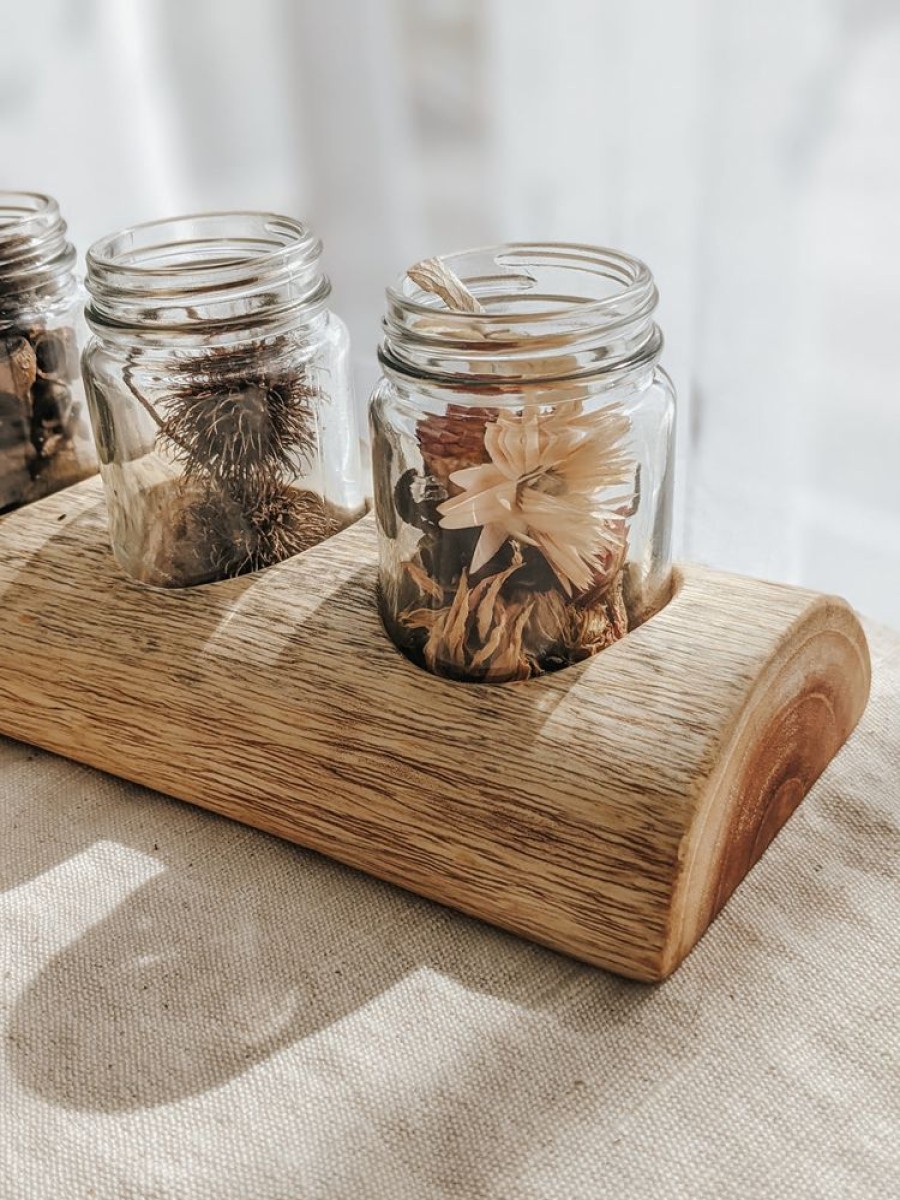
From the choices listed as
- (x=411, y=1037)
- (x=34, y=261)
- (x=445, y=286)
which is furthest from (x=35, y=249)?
(x=411, y=1037)

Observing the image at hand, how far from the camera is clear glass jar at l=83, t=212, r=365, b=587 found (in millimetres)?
611

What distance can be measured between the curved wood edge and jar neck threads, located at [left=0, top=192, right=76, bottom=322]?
457 mm

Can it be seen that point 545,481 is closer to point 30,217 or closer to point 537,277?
point 537,277

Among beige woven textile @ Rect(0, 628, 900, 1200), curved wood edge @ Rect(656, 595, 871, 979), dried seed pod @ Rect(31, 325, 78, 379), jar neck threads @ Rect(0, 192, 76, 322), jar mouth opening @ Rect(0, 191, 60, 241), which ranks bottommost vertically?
beige woven textile @ Rect(0, 628, 900, 1200)

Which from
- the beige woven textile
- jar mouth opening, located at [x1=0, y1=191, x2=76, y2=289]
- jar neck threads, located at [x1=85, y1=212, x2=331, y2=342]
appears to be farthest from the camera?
jar mouth opening, located at [x1=0, y1=191, x2=76, y2=289]

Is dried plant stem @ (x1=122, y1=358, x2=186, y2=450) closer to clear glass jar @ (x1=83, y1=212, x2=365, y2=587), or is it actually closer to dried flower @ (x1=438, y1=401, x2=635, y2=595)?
clear glass jar @ (x1=83, y1=212, x2=365, y2=587)

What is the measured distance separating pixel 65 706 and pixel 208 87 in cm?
64

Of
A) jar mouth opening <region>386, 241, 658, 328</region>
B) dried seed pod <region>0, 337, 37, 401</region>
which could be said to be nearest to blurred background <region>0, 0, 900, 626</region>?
jar mouth opening <region>386, 241, 658, 328</region>

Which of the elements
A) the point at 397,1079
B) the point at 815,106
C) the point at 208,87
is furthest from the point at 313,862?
the point at 208,87

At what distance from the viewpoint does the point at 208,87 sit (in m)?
1.08

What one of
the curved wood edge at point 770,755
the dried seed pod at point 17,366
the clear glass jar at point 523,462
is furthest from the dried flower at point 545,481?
the dried seed pod at point 17,366

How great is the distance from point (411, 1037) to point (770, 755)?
199 mm

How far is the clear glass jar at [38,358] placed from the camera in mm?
717

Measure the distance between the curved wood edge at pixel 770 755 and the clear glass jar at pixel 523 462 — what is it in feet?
0.23
